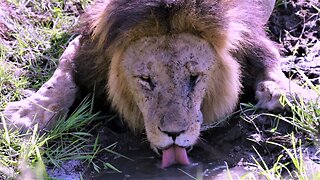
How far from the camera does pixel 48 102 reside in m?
4.81

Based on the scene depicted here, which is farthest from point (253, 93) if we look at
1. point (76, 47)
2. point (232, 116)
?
point (76, 47)

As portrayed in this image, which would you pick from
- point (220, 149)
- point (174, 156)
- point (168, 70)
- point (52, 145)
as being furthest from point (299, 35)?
point (52, 145)

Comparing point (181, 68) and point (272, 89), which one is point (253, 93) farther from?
point (181, 68)

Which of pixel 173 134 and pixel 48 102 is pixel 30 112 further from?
pixel 173 134

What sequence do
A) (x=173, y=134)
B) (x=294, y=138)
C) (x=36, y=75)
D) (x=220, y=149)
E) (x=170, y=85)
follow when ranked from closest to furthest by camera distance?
(x=173, y=134) → (x=170, y=85) → (x=294, y=138) → (x=220, y=149) → (x=36, y=75)

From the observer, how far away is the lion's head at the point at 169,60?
423 cm

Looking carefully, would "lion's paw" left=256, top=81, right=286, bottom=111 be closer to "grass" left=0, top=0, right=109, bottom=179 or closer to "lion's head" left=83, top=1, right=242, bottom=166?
"lion's head" left=83, top=1, right=242, bottom=166

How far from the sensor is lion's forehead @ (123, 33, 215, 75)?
14.2ft

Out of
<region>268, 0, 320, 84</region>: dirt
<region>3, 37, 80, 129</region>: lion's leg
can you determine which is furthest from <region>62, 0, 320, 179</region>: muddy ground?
<region>3, 37, 80, 129</region>: lion's leg

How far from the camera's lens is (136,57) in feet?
14.5

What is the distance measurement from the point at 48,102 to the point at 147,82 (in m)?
0.77

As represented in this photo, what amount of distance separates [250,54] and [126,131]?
93 centimetres

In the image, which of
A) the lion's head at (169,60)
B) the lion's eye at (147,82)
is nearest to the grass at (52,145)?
the lion's head at (169,60)

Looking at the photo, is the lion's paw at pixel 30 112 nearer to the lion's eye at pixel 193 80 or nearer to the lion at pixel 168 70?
the lion at pixel 168 70
